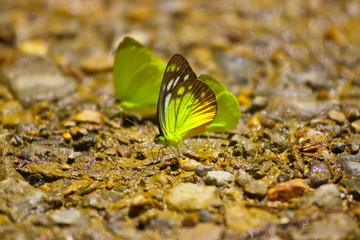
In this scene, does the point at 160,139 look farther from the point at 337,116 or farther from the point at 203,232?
the point at 337,116

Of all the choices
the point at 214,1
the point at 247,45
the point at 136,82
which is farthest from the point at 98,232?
the point at 214,1

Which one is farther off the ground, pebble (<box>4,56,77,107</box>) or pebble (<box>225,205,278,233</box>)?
pebble (<box>4,56,77,107</box>)

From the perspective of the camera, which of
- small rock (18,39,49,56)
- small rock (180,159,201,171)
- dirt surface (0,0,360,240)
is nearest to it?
dirt surface (0,0,360,240)

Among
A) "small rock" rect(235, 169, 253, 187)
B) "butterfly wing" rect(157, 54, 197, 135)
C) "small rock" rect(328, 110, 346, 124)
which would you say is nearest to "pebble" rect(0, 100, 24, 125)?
"butterfly wing" rect(157, 54, 197, 135)

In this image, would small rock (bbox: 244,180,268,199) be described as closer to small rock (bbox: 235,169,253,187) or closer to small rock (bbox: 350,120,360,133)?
small rock (bbox: 235,169,253,187)

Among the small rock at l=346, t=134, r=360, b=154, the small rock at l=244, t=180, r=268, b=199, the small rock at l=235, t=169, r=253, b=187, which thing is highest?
the small rock at l=346, t=134, r=360, b=154

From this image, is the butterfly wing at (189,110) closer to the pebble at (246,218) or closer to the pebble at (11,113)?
the pebble at (246,218)

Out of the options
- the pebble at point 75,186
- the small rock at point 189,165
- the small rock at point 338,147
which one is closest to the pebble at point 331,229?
the small rock at point 338,147

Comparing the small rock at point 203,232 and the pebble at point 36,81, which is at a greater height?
the pebble at point 36,81
